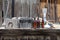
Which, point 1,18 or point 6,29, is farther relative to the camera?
point 1,18

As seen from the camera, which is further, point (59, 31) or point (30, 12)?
point (30, 12)

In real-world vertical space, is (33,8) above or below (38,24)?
above

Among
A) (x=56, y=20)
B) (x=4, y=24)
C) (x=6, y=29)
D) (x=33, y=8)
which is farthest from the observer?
(x=56, y=20)

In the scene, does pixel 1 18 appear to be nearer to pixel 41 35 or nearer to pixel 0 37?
pixel 0 37

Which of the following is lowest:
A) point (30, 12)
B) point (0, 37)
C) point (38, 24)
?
point (0, 37)

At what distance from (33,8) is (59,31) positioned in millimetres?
721

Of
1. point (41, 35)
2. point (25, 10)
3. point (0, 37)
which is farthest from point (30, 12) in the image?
point (0, 37)

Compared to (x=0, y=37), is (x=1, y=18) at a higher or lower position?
higher

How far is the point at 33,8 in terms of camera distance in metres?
2.88

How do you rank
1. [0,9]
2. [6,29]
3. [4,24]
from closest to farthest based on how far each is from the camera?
[6,29], [4,24], [0,9]

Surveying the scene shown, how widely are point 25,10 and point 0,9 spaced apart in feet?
1.41

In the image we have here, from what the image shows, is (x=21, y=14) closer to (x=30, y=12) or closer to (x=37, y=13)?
(x=30, y=12)

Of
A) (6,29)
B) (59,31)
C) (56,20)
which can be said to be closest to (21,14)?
(6,29)

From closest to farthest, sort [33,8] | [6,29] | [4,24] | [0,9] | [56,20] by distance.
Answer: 1. [6,29]
2. [4,24]
3. [0,9]
4. [33,8]
5. [56,20]
